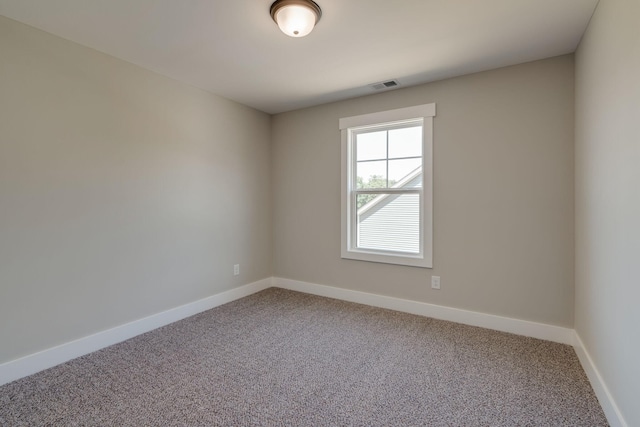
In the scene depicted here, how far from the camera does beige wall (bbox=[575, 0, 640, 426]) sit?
1380mm

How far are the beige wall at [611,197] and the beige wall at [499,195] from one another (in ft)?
0.73

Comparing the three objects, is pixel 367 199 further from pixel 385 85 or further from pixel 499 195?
pixel 499 195

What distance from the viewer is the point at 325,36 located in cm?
222

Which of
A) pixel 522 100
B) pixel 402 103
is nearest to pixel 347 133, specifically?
pixel 402 103

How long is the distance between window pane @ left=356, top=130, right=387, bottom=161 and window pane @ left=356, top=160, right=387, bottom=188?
0.08 meters

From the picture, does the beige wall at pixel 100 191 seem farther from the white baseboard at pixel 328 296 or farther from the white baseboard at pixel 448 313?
the white baseboard at pixel 448 313

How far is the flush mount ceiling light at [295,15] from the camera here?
181cm

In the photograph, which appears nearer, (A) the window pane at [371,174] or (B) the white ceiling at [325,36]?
(B) the white ceiling at [325,36]

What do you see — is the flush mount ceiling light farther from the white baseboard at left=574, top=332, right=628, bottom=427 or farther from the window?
the white baseboard at left=574, top=332, right=628, bottom=427

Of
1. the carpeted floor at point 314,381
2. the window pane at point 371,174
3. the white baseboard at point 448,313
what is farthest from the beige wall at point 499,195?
the window pane at point 371,174

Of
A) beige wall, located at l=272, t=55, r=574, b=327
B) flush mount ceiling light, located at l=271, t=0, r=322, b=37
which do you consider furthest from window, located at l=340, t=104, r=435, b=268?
flush mount ceiling light, located at l=271, t=0, r=322, b=37

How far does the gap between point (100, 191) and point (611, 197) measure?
346 centimetres

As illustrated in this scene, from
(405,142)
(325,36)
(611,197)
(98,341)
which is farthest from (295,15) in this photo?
(98,341)

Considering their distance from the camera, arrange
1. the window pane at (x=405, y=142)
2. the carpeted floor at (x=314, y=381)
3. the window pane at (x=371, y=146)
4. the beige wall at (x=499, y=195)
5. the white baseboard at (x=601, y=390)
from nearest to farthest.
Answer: the white baseboard at (x=601, y=390), the carpeted floor at (x=314, y=381), the beige wall at (x=499, y=195), the window pane at (x=405, y=142), the window pane at (x=371, y=146)
